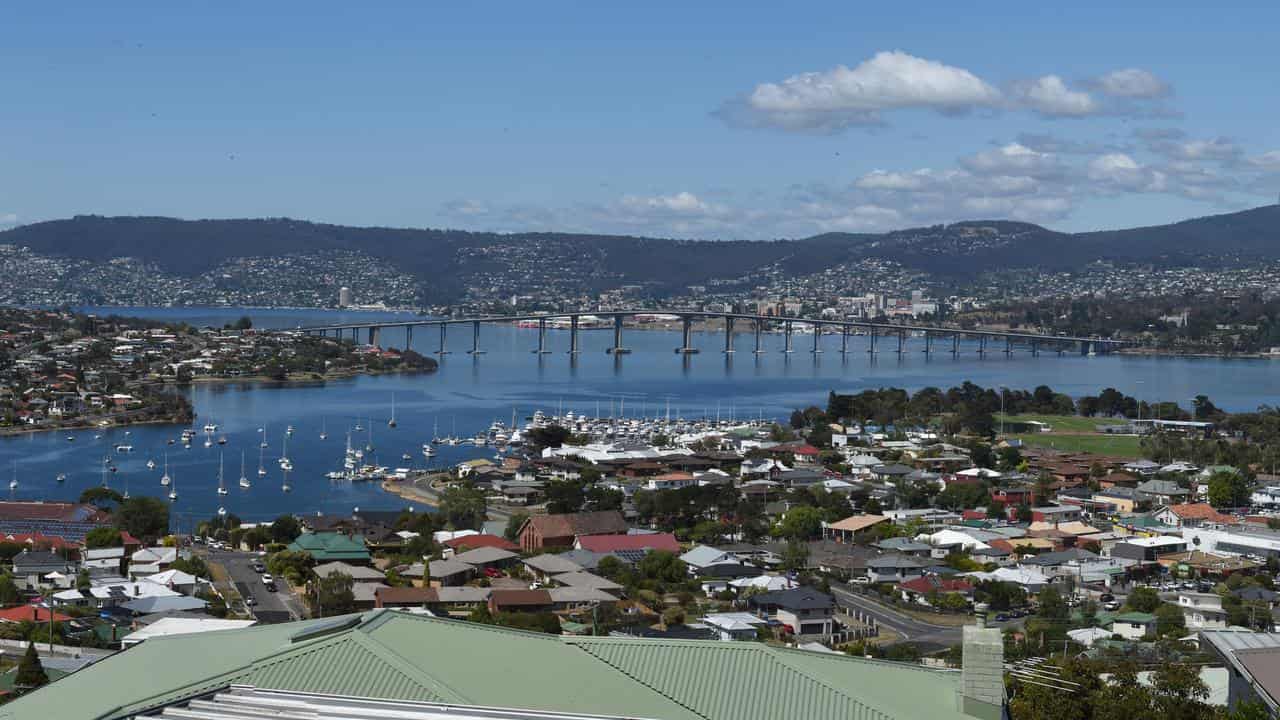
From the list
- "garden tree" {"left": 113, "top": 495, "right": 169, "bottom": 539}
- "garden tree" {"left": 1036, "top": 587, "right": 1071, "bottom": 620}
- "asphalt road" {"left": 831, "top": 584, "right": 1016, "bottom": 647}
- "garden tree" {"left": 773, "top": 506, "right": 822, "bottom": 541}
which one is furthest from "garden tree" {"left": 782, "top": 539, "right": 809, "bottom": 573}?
"garden tree" {"left": 113, "top": 495, "right": 169, "bottom": 539}

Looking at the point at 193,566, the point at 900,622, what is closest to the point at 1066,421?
the point at 900,622

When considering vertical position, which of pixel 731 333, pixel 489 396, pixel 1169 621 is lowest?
pixel 489 396

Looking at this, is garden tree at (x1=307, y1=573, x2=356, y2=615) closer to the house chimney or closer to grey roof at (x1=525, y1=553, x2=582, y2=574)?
grey roof at (x1=525, y1=553, x2=582, y2=574)

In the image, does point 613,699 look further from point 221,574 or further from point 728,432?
point 728,432

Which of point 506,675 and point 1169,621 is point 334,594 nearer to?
point 1169,621

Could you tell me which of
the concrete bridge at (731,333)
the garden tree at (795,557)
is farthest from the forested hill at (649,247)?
the garden tree at (795,557)

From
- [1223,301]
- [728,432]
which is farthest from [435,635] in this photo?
[1223,301]

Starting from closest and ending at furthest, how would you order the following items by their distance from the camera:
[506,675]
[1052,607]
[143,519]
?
[506,675], [1052,607], [143,519]
